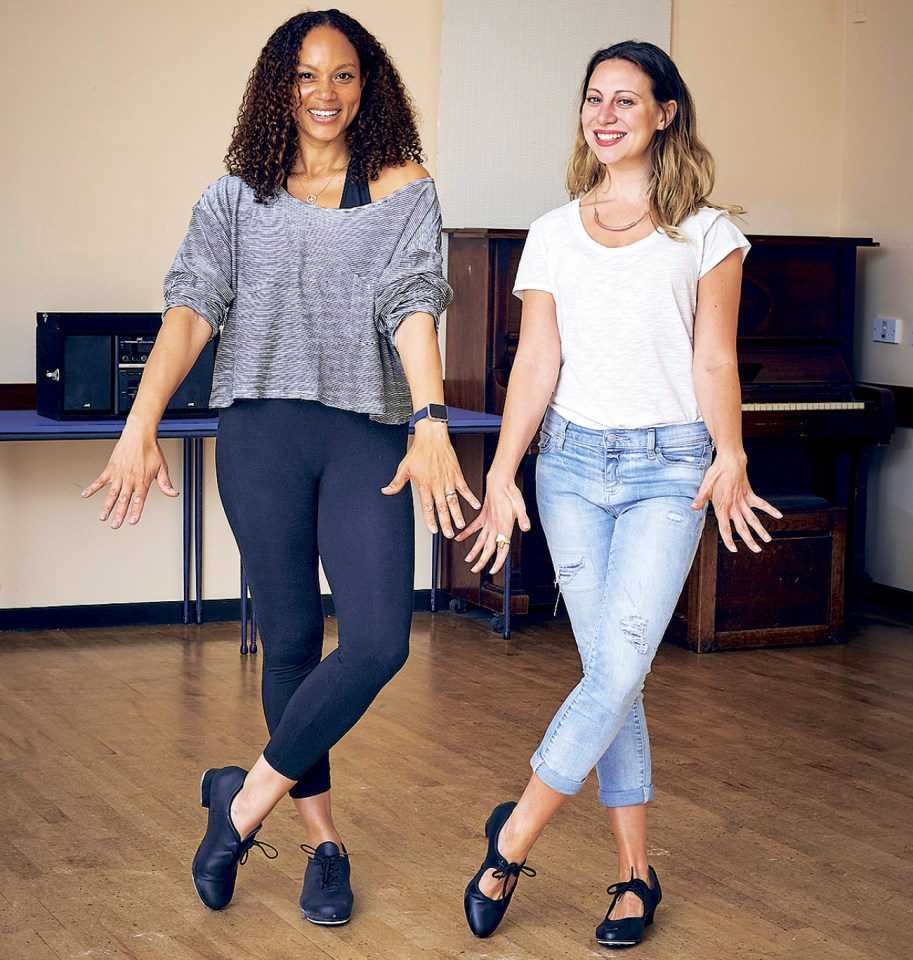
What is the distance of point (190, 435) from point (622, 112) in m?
2.58

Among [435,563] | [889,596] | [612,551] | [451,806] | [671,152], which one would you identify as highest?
[671,152]

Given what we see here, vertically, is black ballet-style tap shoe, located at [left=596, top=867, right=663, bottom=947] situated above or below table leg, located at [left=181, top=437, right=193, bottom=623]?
below

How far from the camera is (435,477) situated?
7.53ft

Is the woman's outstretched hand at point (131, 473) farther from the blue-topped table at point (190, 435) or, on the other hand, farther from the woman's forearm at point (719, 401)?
the blue-topped table at point (190, 435)

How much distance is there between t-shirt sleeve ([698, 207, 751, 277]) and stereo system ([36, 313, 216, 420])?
8.50ft

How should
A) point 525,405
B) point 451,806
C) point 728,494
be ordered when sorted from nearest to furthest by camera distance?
point 728,494 < point 525,405 < point 451,806

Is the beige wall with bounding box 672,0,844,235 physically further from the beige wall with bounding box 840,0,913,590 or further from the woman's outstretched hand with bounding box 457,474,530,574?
the woman's outstretched hand with bounding box 457,474,530,574

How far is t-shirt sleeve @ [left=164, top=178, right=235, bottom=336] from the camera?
246 centimetres

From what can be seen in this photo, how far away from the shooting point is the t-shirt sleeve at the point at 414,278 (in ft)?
7.95

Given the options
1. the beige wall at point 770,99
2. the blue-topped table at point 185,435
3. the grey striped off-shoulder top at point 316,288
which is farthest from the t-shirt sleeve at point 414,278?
the beige wall at point 770,99

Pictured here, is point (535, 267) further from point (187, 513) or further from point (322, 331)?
point (187, 513)

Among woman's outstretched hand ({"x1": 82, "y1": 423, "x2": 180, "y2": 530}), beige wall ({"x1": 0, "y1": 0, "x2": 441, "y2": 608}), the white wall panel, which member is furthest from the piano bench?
woman's outstretched hand ({"x1": 82, "y1": 423, "x2": 180, "y2": 530})

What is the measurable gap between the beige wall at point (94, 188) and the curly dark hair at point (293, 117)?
2924 mm

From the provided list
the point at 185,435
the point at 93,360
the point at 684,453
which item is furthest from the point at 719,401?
the point at 93,360
